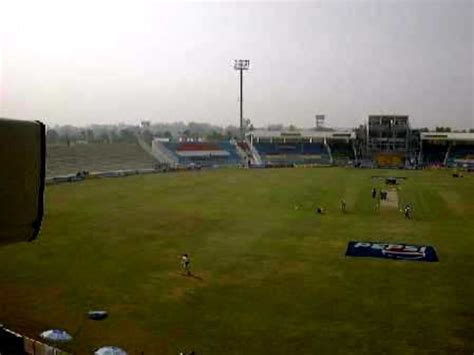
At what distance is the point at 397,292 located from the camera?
22.6 m

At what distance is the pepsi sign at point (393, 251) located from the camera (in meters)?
29.0

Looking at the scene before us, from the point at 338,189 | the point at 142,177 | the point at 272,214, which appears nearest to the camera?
the point at 272,214

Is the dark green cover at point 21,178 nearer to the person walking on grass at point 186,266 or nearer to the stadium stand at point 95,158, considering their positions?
the person walking on grass at point 186,266

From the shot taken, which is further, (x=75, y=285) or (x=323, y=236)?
(x=323, y=236)

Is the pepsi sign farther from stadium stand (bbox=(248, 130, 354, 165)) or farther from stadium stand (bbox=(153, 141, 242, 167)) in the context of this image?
stadium stand (bbox=(248, 130, 354, 165))

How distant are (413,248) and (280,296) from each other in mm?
12266

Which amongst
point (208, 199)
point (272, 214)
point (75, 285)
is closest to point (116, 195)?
point (208, 199)

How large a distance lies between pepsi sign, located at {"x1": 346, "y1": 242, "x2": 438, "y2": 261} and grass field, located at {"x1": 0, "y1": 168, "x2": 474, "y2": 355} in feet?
2.22

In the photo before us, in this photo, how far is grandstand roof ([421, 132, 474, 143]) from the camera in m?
104

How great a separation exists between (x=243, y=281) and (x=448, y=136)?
90793mm

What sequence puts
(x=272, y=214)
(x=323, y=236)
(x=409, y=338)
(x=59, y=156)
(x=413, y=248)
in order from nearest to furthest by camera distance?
(x=409, y=338)
(x=413, y=248)
(x=323, y=236)
(x=272, y=214)
(x=59, y=156)

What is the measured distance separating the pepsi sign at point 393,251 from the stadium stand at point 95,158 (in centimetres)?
5342

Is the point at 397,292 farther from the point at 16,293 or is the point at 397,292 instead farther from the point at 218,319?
the point at 16,293

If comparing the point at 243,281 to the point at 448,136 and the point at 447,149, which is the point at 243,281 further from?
the point at 447,149
